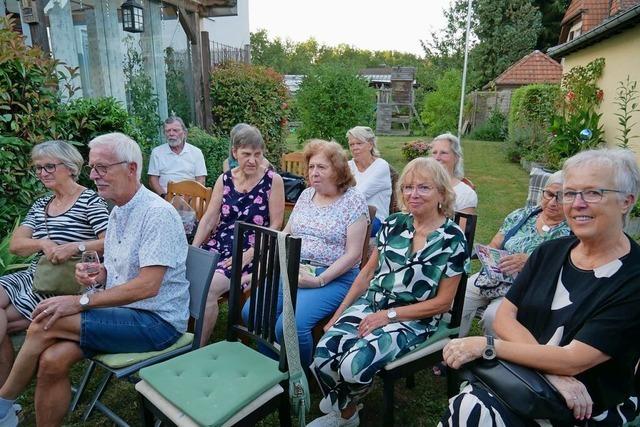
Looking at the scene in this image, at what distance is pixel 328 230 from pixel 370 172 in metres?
1.35

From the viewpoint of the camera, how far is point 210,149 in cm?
671

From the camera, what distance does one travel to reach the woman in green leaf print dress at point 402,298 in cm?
204

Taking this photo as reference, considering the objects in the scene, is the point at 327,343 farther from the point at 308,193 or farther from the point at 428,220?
the point at 308,193

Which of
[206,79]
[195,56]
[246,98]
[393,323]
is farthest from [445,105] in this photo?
[393,323]

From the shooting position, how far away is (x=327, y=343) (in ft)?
7.06

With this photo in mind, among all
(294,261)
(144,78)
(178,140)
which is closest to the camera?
(294,261)

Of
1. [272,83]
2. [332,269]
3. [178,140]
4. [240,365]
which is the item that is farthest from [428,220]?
[272,83]

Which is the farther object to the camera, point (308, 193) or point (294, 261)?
point (308, 193)

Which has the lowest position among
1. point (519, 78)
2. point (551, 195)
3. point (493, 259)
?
point (493, 259)

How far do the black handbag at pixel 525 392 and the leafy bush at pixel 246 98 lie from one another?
6.72 m

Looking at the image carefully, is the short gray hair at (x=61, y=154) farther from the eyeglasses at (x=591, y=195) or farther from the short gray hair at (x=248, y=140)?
the eyeglasses at (x=591, y=195)

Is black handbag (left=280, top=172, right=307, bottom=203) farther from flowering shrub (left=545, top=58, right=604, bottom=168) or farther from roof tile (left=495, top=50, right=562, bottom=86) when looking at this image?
roof tile (left=495, top=50, right=562, bottom=86)

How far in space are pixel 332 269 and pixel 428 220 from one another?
26.3 inches

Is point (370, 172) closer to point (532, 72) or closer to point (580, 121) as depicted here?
→ point (580, 121)
